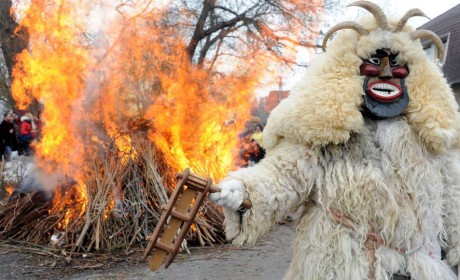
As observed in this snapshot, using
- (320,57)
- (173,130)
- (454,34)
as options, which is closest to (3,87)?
(173,130)

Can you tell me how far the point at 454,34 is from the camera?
55.9 ft

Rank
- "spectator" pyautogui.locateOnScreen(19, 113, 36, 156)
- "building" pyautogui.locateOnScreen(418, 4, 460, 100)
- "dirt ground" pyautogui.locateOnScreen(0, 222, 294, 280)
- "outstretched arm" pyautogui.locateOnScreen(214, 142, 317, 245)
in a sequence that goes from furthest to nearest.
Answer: "building" pyautogui.locateOnScreen(418, 4, 460, 100)
"spectator" pyautogui.locateOnScreen(19, 113, 36, 156)
"dirt ground" pyautogui.locateOnScreen(0, 222, 294, 280)
"outstretched arm" pyautogui.locateOnScreen(214, 142, 317, 245)

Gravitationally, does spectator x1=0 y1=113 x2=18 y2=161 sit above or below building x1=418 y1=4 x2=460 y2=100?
below

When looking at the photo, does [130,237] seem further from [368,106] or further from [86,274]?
[368,106]

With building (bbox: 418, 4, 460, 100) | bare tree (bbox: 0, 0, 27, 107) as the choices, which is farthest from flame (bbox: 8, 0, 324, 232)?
building (bbox: 418, 4, 460, 100)

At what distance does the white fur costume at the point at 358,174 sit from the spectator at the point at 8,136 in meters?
10.6

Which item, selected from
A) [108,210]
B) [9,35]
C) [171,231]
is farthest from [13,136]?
[171,231]

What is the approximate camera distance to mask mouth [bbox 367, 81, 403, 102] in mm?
2400

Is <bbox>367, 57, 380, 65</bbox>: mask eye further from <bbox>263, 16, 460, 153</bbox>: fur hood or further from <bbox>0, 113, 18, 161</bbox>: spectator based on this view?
<bbox>0, 113, 18, 161</bbox>: spectator

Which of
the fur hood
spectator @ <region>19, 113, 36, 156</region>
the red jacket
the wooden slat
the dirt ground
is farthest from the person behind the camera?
the red jacket

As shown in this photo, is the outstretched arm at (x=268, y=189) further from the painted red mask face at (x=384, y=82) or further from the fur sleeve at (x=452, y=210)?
the fur sleeve at (x=452, y=210)

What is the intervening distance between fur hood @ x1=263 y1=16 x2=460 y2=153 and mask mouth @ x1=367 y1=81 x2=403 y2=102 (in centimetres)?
7

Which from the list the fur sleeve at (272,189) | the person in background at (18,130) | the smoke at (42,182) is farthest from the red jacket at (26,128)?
the fur sleeve at (272,189)

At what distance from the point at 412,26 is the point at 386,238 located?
121 cm
